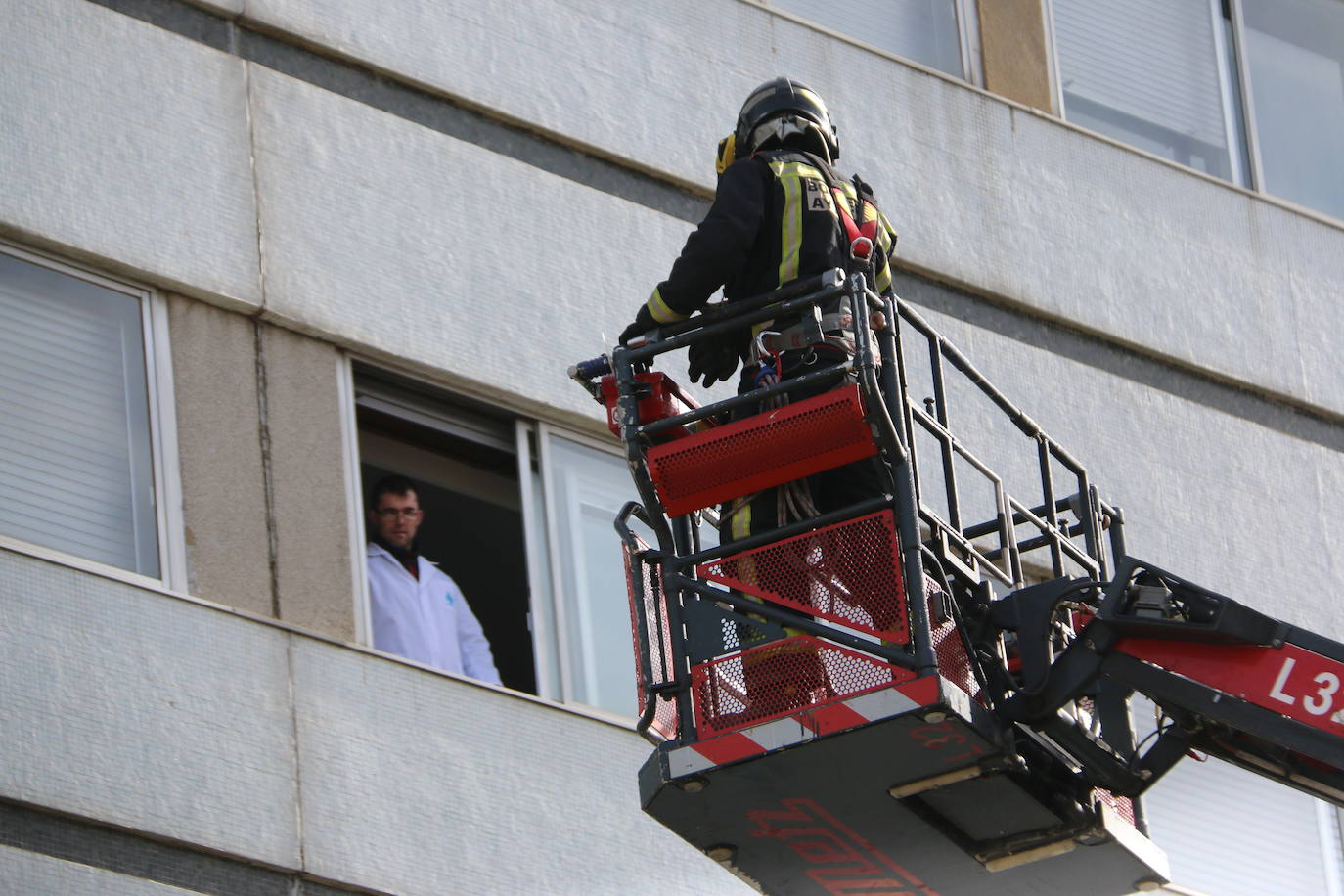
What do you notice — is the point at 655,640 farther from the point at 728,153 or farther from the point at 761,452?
the point at 728,153

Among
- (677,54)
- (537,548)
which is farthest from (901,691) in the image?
(677,54)

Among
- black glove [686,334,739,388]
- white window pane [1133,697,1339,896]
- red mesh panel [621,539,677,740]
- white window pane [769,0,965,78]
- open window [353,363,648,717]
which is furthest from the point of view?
white window pane [769,0,965,78]

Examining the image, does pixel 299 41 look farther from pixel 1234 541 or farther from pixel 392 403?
pixel 1234 541

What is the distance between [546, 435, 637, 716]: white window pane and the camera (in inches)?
506

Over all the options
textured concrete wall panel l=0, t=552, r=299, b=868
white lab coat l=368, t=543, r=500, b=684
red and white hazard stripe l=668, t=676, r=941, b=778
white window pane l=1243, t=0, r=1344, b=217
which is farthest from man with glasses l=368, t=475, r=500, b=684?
white window pane l=1243, t=0, r=1344, b=217

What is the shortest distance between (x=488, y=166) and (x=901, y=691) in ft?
17.8

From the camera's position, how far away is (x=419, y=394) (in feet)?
42.9

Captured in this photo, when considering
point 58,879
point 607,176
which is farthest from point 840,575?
point 607,176

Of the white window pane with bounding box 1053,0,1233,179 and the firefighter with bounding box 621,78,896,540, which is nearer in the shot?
the firefighter with bounding box 621,78,896,540

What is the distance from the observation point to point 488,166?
1355cm

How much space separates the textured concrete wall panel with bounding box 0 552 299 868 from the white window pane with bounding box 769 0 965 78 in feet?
20.3

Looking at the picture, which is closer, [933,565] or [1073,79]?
[933,565]

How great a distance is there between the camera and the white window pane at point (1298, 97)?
1773cm

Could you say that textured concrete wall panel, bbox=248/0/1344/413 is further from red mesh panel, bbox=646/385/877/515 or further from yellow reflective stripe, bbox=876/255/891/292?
red mesh panel, bbox=646/385/877/515
